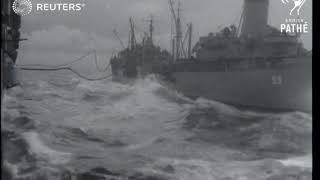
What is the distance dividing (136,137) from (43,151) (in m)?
0.56

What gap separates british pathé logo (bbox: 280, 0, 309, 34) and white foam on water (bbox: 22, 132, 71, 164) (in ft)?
4.97

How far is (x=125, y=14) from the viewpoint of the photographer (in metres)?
2.45

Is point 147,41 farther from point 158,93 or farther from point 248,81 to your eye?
point 248,81

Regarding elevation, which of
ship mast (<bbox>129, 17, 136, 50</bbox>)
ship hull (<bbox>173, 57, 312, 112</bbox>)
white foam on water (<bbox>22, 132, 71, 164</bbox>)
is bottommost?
white foam on water (<bbox>22, 132, 71, 164</bbox>)

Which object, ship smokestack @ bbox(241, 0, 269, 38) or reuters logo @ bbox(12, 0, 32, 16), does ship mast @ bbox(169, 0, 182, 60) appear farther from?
reuters logo @ bbox(12, 0, 32, 16)

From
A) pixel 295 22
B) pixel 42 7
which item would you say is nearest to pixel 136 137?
pixel 42 7

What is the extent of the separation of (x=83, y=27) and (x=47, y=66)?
12.6 inches

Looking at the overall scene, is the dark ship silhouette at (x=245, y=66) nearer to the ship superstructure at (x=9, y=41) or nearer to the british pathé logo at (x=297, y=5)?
the british pathé logo at (x=297, y=5)

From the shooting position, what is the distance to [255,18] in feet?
8.21

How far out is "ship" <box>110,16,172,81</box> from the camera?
8.21 feet

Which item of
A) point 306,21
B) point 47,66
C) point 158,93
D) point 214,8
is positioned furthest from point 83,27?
point 306,21

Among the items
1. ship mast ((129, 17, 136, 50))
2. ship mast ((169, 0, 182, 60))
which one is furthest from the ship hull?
ship mast ((129, 17, 136, 50))

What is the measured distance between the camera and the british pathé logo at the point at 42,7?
89.4 inches

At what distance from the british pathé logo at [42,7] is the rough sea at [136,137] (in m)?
0.38
